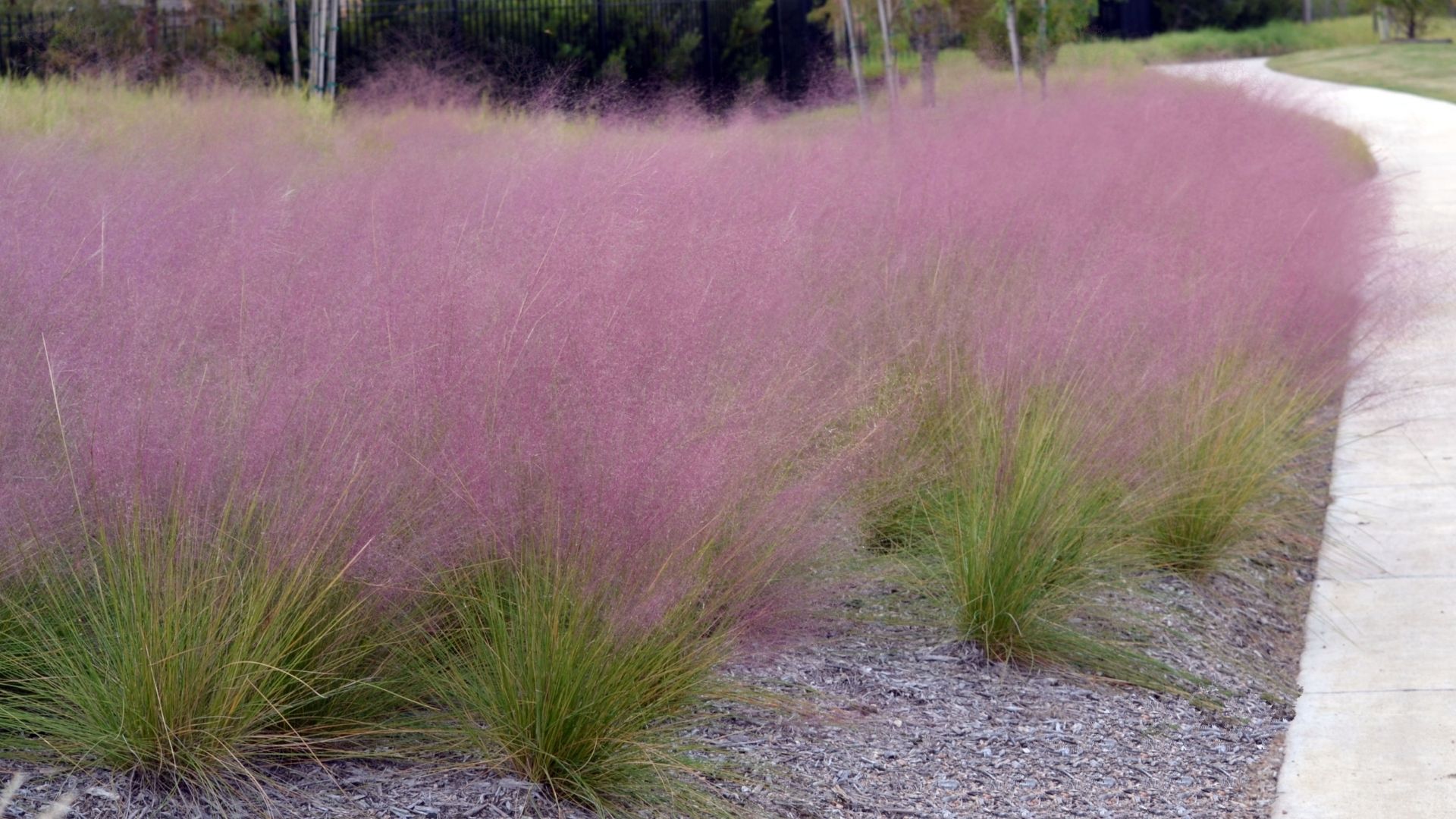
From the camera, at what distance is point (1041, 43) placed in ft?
46.2

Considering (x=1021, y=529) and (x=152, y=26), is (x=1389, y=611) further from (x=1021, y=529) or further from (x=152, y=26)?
(x=152, y=26)

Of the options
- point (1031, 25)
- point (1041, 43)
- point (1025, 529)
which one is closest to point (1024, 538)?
point (1025, 529)

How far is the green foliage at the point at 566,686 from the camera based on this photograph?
2576 mm

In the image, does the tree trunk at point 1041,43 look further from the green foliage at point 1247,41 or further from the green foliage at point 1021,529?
the green foliage at point 1247,41

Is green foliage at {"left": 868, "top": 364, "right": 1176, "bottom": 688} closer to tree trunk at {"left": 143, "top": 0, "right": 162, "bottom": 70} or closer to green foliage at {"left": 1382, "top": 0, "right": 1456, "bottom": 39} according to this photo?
tree trunk at {"left": 143, "top": 0, "right": 162, "bottom": 70}

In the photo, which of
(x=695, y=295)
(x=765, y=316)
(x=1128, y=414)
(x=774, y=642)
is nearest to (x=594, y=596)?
(x=774, y=642)

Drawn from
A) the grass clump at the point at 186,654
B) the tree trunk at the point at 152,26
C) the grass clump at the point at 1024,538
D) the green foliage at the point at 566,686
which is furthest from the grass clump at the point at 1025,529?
the tree trunk at the point at 152,26

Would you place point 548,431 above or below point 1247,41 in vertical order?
below

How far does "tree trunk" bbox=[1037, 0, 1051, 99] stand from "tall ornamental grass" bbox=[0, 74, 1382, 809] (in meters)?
8.40

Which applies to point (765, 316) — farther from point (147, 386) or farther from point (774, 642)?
point (147, 386)

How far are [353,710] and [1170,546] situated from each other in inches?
93.7

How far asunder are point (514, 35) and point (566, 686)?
16228mm

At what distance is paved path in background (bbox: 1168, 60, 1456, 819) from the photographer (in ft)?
10.2

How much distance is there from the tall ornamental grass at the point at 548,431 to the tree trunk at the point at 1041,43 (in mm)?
8399
